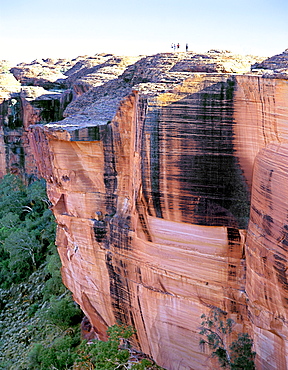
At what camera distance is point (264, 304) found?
1125 cm

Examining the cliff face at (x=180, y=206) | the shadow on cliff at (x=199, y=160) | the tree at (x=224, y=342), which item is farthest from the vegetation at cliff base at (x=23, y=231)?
the shadow on cliff at (x=199, y=160)

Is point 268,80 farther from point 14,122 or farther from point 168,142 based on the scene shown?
point 14,122

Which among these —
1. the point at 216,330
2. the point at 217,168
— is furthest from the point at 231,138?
the point at 216,330

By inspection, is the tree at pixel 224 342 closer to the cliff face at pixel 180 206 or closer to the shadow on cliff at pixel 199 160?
the cliff face at pixel 180 206

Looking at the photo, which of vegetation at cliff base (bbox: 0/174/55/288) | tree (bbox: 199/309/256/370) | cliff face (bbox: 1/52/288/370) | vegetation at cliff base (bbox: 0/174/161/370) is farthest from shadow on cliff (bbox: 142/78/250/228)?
vegetation at cliff base (bbox: 0/174/55/288)

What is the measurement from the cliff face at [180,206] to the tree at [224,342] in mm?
256

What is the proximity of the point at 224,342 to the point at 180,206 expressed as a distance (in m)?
4.22

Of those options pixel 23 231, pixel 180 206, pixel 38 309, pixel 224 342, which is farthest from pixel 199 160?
pixel 23 231

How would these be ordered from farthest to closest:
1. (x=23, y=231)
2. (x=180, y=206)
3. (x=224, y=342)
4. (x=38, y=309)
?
(x=23, y=231), (x=38, y=309), (x=224, y=342), (x=180, y=206)

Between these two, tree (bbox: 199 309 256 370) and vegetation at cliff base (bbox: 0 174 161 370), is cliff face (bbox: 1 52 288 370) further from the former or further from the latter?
vegetation at cliff base (bbox: 0 174 161 370)

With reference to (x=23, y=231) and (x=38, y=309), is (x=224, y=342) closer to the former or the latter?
(x=38, y=309)

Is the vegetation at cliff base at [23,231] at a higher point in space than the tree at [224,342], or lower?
lower

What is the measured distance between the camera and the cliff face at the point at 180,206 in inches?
426

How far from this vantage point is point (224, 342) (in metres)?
12.8
